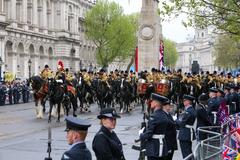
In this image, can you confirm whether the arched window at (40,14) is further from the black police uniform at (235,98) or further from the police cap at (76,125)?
the police cap at (76,125)

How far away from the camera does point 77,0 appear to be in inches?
3688

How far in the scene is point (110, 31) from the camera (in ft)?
240

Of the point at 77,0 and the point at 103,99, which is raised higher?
the point at 77,0

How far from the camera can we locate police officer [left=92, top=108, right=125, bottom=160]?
636cm

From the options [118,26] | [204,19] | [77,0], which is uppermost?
[77,0]

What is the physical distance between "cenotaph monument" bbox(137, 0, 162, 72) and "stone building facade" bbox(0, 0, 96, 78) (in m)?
25.3

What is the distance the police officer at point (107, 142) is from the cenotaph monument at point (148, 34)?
2837cm

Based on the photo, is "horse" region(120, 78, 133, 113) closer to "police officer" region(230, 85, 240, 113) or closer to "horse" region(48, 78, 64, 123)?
"horse" region(48, 78, 64, 123)

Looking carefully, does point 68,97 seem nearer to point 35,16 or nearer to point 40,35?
point 40,35

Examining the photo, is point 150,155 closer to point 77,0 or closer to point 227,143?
point 227,143

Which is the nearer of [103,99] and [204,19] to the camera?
[204,19]

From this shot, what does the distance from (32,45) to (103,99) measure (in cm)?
4823

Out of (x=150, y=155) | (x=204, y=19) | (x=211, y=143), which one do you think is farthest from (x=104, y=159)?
(x=204, y=19)

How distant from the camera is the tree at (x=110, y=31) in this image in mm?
73125
